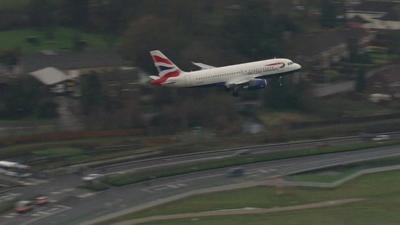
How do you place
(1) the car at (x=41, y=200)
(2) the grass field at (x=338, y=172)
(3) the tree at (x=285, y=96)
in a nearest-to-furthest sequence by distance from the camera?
(1) the car at (x=41, y=200) → (2) the grass field at (x=338, y=172) → (3) the tree at (x=285, y=96)

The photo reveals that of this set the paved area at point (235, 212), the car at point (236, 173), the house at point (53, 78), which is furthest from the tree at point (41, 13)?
the paved area at point (235, 212)

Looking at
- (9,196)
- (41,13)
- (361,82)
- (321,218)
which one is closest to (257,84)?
(321,218)

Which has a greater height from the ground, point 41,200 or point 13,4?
point 13,4

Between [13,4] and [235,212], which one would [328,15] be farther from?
[235,212]

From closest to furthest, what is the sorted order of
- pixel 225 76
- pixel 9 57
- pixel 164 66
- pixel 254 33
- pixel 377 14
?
pixel 225 76
pixel 164 66
pixel 254 33
pixel 9 57
pixel 377 14

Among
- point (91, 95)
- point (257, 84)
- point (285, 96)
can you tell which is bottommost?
point (285, 96)

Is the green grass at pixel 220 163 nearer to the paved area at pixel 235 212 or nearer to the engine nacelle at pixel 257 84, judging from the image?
the engine nacelle at pixel 257 84

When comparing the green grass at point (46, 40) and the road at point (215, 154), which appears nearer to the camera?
the road at point (215, 154)
